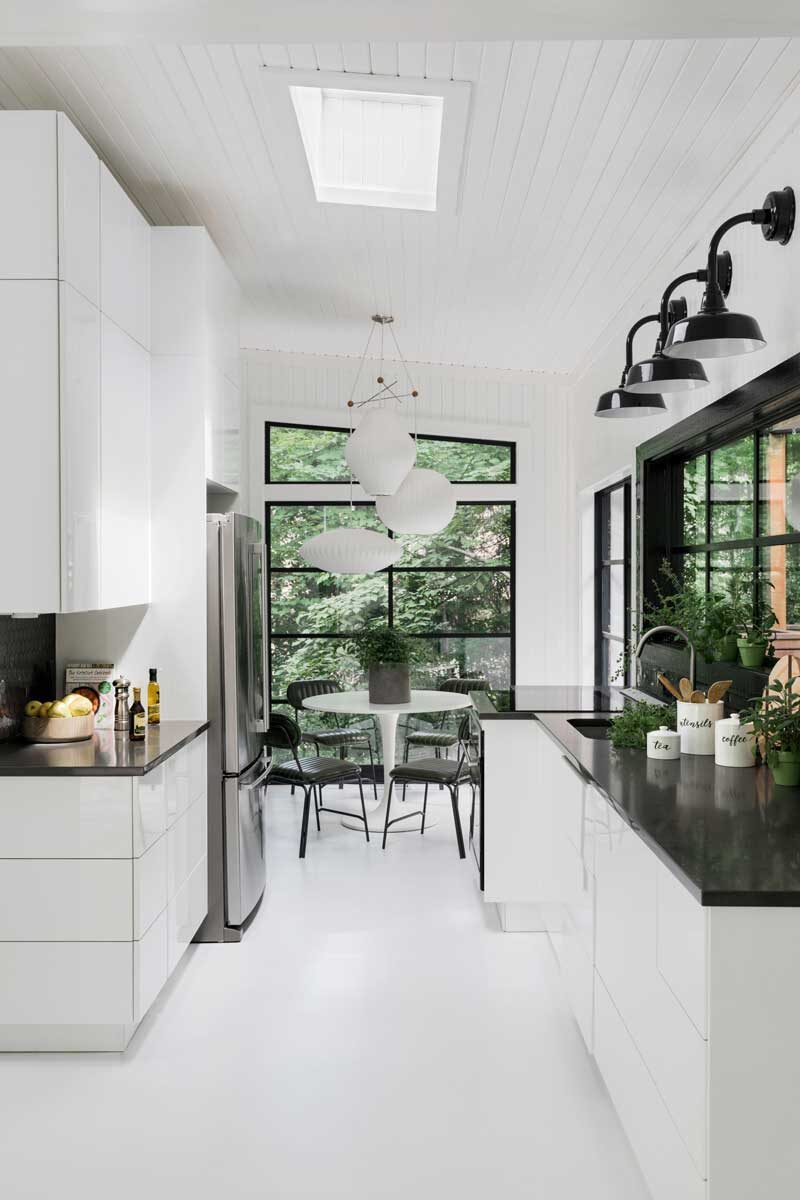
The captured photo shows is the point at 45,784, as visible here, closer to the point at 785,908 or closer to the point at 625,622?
the point at 785,908

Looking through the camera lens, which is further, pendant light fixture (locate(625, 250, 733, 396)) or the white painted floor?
pendant light fixture (locate(625, 250, 733, 396))

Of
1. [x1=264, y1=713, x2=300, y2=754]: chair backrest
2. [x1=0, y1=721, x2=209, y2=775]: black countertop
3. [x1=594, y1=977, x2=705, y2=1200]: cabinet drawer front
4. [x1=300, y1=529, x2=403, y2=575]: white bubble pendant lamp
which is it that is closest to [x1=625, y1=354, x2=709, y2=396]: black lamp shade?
[x1=594, y1=977, x2=705, y2=1200]: cabinet drawer front

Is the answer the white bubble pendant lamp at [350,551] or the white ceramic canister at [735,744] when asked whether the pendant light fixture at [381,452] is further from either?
the white ceramic canister at [735,744]

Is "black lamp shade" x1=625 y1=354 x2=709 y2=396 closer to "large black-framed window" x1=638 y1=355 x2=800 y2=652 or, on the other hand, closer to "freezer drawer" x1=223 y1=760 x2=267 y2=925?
"large black-framed window" x1=638 y1=355 x2=800 y2=652

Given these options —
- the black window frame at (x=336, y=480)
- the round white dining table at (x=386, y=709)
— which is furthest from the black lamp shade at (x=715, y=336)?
the black window frame at (x=336, y=480)

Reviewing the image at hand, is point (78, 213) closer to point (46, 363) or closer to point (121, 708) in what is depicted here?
point (46, 363)

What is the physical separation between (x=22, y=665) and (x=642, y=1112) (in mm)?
2721

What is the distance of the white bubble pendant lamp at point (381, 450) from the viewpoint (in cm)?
446

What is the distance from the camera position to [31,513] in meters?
3.08

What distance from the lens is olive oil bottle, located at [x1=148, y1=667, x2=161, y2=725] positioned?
3.95 m

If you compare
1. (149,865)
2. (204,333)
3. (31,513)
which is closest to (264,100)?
(204,333)

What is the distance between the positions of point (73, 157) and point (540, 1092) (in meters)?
3.17

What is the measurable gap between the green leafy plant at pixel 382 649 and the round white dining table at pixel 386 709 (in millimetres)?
252

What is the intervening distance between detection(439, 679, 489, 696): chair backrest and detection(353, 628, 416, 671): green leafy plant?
1025mm
